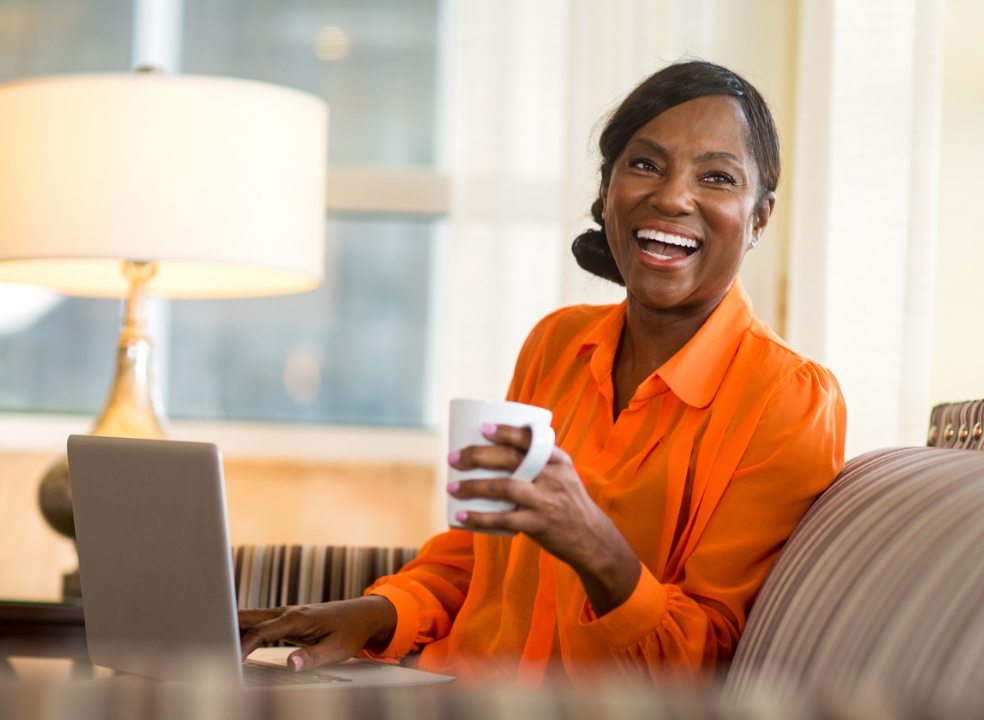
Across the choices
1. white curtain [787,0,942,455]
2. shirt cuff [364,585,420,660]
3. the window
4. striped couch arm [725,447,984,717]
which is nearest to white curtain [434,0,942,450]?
white curtain [787,0,942,455]

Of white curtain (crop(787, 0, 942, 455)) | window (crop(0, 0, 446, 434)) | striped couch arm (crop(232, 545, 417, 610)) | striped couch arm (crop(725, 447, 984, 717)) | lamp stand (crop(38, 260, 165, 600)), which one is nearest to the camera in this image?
striped couch arm (crop(725, 447, 984, 717))

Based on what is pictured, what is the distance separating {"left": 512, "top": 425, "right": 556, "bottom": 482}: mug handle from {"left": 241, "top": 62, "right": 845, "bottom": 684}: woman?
13cm

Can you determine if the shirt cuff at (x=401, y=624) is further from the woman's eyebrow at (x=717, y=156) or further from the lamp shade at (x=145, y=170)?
the lamp shade at (x=145, y=170)

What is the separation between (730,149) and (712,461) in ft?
1.21

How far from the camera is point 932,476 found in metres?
1.06

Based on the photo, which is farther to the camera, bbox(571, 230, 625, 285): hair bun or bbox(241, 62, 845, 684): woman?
bbox(571, 230, 625, 285): hair bun

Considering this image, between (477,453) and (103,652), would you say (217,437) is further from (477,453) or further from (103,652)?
(477,453)

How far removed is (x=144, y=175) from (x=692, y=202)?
102 cm

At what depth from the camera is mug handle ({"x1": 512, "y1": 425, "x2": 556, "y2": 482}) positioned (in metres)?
1.00

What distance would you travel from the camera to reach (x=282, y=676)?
51.8 inches

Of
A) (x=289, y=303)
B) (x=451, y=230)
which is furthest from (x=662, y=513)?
(x=289, y=303)

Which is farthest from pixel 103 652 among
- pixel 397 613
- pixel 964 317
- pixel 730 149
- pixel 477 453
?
pixel 964 317

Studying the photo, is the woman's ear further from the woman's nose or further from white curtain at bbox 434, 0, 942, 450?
white curtain at bbox 434, 0, 942, 450

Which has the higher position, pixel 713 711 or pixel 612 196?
pixel 612 196
